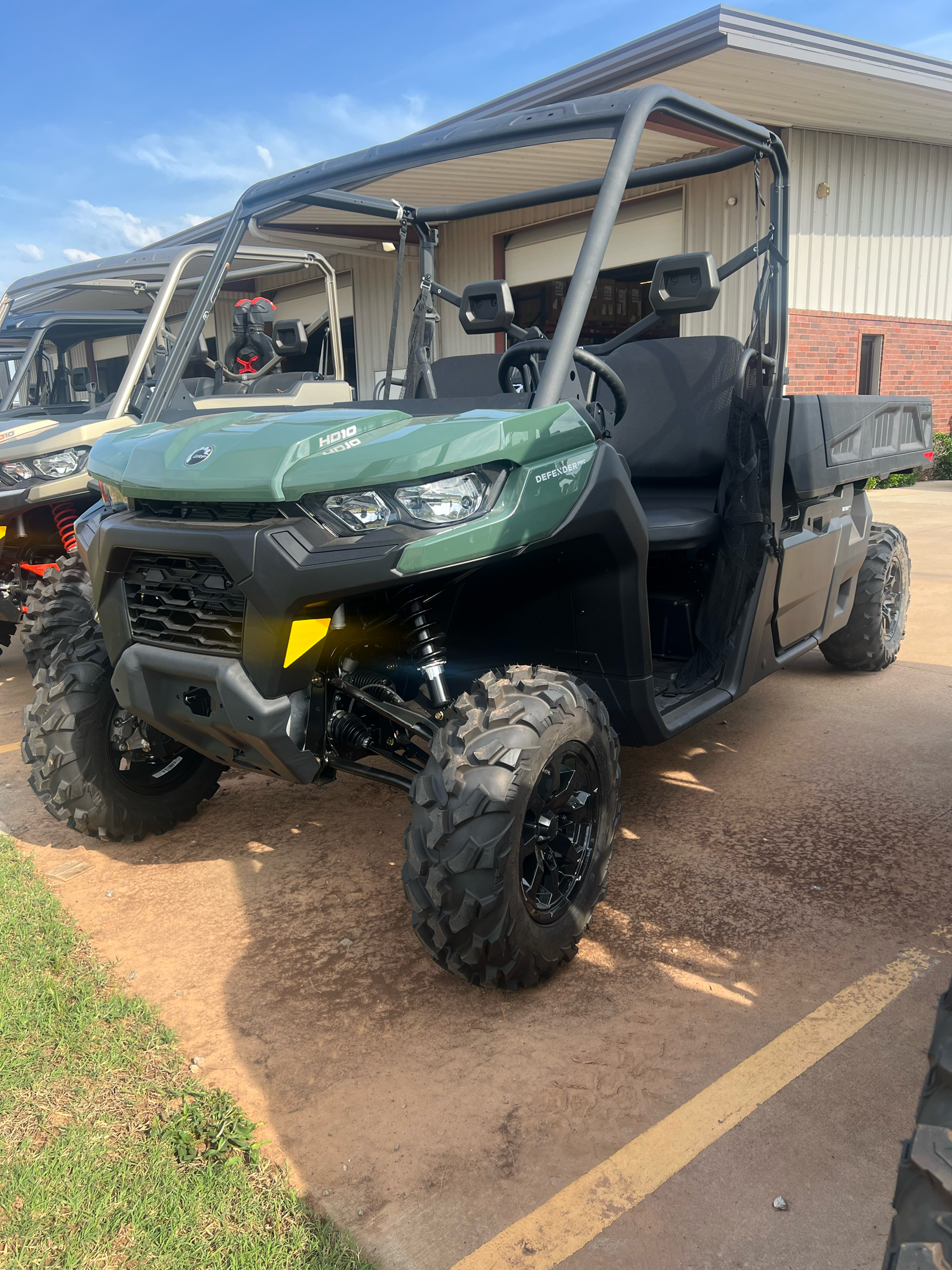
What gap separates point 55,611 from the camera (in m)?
3.97

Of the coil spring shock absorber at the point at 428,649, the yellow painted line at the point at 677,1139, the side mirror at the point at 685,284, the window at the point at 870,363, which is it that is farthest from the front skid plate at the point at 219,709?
the window at the point at 870,363

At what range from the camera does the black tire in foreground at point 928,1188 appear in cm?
115

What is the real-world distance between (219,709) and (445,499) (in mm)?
794

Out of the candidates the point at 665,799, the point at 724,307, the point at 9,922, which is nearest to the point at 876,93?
the point at 724,307

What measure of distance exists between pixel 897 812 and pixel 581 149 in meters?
2.62

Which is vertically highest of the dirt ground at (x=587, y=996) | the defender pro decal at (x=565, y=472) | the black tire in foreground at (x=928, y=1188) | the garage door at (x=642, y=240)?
the garage door at (x=642, y=240)

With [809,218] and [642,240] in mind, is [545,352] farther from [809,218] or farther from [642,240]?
[809,218]

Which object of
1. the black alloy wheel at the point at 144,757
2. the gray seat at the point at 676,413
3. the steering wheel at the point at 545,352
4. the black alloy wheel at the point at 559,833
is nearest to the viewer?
the black alloy wheel at the point at 559,833

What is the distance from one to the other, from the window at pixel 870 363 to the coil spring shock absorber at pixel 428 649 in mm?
13207

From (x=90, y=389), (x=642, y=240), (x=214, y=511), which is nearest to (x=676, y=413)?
(x=214, y=511)

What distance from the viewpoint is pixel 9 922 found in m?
3.02

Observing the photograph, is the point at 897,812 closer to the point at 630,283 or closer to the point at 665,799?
the point at 665,799

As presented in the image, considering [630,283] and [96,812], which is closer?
[96,812]

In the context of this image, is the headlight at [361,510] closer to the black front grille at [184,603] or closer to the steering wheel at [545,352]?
the black front grille at [184,603]
